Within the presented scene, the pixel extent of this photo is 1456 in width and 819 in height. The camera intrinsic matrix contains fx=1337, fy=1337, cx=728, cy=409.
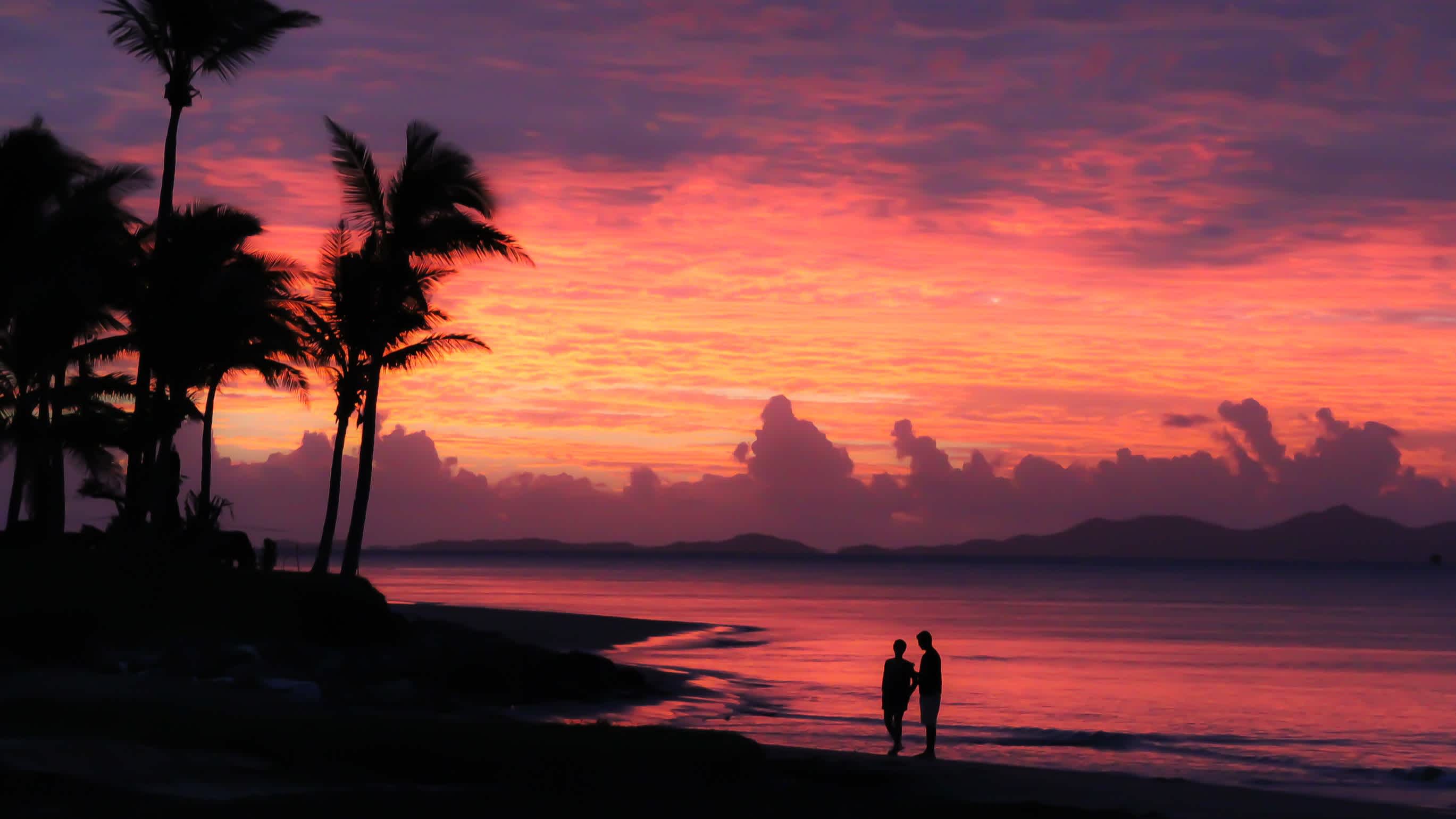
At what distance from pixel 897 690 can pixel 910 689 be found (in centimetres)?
→ 35

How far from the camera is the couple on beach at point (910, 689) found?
1842cm

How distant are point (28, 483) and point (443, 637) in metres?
22.0

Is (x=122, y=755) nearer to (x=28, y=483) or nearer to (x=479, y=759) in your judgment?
(x=479, y=759)

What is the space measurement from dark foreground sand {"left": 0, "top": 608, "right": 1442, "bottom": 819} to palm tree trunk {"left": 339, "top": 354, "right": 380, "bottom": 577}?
1625cm

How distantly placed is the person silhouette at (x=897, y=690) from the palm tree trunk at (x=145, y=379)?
20.0m

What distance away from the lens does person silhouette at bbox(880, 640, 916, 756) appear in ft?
61.1

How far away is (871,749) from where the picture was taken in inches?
848

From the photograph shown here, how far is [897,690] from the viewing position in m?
18.7

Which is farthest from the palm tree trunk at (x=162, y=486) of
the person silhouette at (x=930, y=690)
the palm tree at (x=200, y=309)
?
the person silhouette at (x=930, y=690)

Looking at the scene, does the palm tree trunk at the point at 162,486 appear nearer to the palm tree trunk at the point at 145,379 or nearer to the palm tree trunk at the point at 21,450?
the palm tree trunk at the point at 145,379

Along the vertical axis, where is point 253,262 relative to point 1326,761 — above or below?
above

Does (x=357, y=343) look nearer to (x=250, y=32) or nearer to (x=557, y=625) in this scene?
(x=250, y=32)

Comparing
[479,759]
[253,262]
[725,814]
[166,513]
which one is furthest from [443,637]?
[725,814]

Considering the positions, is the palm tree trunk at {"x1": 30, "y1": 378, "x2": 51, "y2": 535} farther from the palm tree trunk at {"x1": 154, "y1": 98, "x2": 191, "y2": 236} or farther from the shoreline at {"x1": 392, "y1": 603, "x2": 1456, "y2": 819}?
the shoreline at {"x1": 392, "y1": 603, "x2": 1456, "y2": 819}
